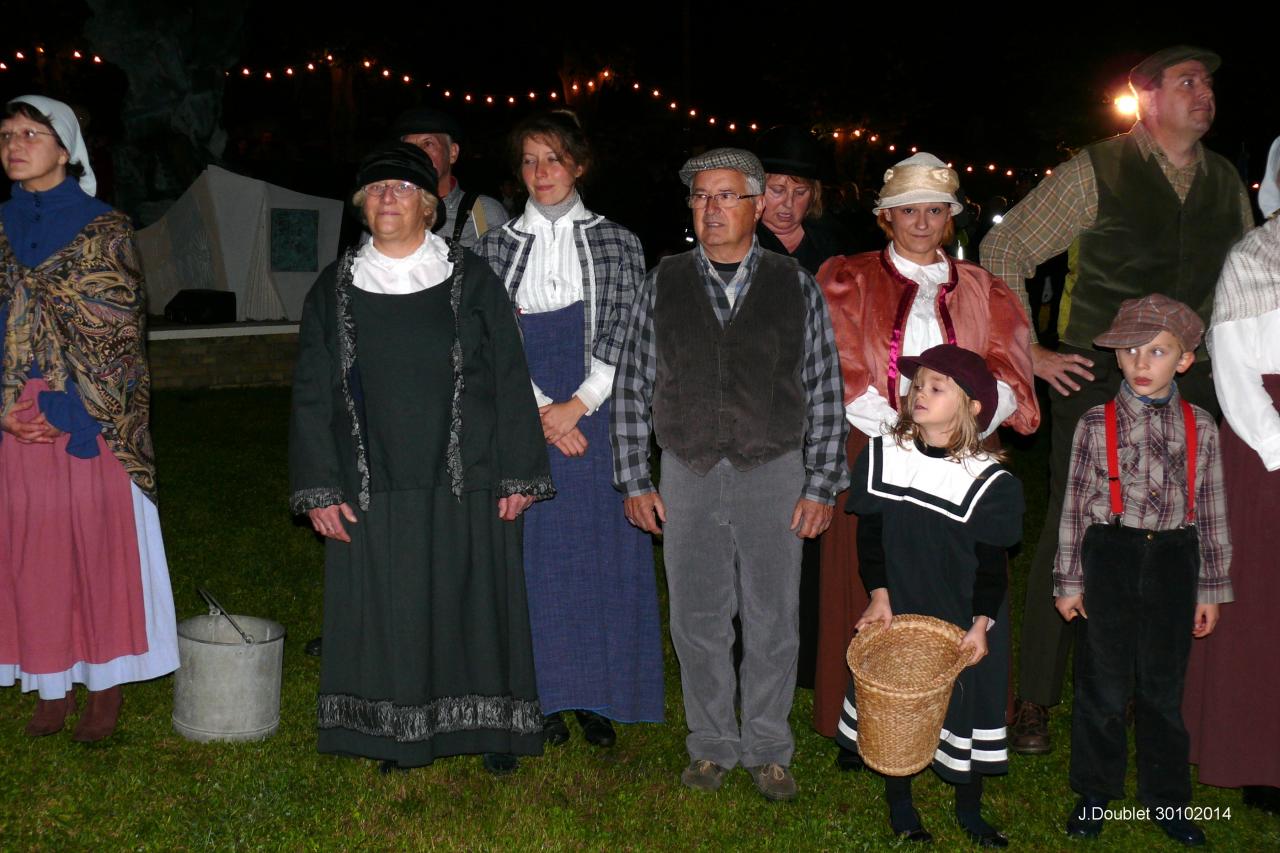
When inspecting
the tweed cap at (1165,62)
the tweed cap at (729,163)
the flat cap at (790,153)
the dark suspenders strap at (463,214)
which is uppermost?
the tweed cap at (1165,62)

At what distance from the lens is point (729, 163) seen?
14.2 feet

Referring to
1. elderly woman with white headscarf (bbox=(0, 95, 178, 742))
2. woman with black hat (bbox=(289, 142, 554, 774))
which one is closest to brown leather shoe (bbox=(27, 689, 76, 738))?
elderly woman with white headscarf (bbox=(0, 95, 178, 742))

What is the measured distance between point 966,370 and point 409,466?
6.22 feet

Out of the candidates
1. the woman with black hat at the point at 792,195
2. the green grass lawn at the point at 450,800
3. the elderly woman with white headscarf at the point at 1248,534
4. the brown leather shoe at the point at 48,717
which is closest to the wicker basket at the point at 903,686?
the green grass lawn at the point at 450,800

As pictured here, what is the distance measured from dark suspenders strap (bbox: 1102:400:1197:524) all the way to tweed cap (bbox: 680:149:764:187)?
58.3 inches

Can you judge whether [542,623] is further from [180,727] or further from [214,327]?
[214,327]

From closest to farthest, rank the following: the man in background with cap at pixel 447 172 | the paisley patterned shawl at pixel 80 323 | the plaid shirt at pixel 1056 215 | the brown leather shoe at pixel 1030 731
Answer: the paisley patterned shawl at pixel 80 323 → the plaid shirt at pixel 1056 215 → the brown leather shoe at pixel 1030 731 → the man in background with cap at pixel 447 172

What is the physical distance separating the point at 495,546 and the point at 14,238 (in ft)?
6.99

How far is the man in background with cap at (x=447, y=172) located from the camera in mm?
5543

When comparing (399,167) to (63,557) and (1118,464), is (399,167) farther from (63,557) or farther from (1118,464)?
(1118,464)

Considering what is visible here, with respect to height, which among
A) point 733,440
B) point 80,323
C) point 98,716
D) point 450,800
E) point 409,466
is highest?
point 80,323

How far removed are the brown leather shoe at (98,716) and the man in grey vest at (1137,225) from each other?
3611 millimetres

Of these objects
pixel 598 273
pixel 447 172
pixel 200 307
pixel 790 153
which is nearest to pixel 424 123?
pixel 447 172

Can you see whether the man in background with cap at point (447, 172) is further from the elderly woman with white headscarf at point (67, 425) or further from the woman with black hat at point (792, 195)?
the elderly woman with white headscarf at point (67, 425)
